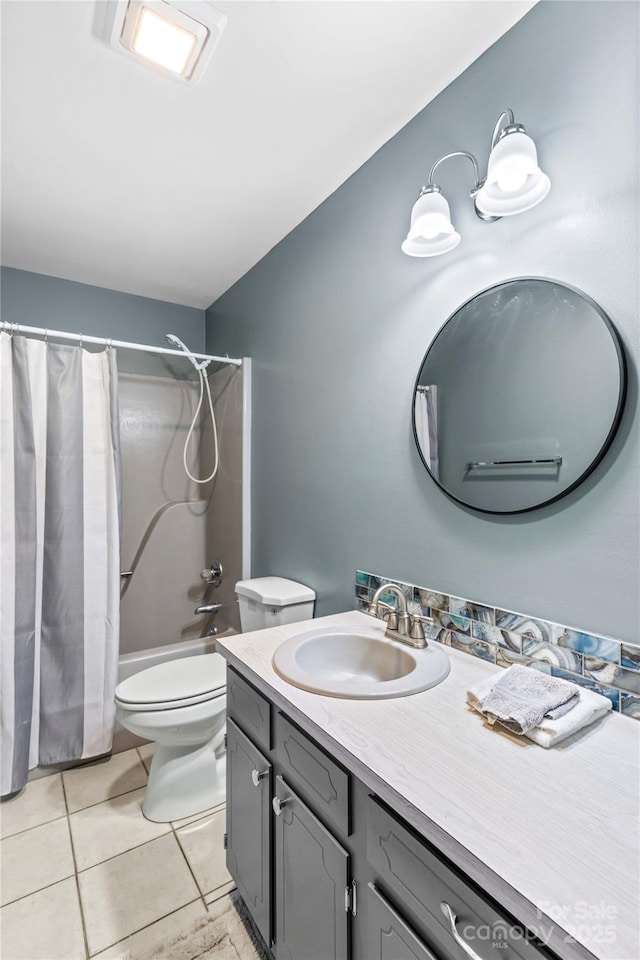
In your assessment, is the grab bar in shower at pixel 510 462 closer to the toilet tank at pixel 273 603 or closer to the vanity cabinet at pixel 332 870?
the vanity cabinet at pixel 332 870

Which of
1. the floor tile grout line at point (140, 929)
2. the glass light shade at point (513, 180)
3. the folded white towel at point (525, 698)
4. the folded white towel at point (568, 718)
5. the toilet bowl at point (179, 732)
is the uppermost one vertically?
the glass light shade at point (513, 180)

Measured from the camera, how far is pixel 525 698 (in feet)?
2.79

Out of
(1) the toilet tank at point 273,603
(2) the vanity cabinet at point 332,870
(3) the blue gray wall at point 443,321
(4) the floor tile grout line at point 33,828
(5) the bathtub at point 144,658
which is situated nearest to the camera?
(2) the vanity cabinet at point 332,870

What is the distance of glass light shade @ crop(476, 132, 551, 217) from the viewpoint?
37.0 inches

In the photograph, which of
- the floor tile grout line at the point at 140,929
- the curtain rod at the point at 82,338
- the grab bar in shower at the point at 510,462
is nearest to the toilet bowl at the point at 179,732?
the floor tile grout line at the point at 140,929

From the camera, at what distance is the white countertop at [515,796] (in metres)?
0.50

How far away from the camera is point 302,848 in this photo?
38.0 inches

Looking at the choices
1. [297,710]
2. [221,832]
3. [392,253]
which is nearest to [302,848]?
[297,710]

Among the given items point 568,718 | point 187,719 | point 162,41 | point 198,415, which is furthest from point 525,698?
point 198,415

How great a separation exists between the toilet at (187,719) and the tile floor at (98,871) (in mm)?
72

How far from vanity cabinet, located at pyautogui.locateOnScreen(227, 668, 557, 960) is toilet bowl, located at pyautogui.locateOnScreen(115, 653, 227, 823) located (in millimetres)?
420

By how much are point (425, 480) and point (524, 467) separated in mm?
334

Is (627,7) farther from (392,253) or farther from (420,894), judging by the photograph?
(420,894)

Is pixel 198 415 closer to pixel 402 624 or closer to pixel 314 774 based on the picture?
pixel 402 624
